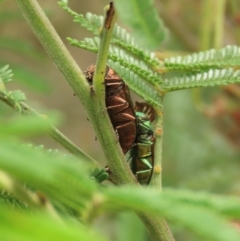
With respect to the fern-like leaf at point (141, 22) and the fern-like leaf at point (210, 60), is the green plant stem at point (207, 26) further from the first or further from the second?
the fern-like leaf at point (141, 22)

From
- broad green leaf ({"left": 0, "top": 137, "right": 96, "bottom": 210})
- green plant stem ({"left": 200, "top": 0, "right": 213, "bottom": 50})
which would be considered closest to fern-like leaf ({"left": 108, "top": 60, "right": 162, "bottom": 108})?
broad green leaf ({"left": 0, "top": 137, "right": 96, "bottom": 210})

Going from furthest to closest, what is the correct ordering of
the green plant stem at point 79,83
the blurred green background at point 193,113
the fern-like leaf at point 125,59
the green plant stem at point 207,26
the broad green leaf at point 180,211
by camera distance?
the blurred green background at point 193,113 → the green plant stem at point 207,26 → the fern-like leaf at point 125,59 → the green plant stem at point 79,83 → the broad green leaf at point 180,211

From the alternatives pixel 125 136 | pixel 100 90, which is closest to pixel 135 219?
pixel 125 136

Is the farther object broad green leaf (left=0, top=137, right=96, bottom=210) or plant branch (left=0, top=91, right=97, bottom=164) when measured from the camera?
plant branch (left=0, top=91, right=97, bottom=164)

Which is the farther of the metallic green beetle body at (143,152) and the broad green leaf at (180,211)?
the metallic green beetle body at (143,152)

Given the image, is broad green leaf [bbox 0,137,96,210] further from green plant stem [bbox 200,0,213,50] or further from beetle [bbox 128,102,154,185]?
green plant stem [bbox 200,0,213,50]

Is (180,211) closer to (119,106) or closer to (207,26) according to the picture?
(119,106)

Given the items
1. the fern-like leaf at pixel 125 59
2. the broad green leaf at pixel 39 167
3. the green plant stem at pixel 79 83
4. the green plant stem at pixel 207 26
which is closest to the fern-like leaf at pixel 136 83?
the fern-like leaf at pixel 125 59
